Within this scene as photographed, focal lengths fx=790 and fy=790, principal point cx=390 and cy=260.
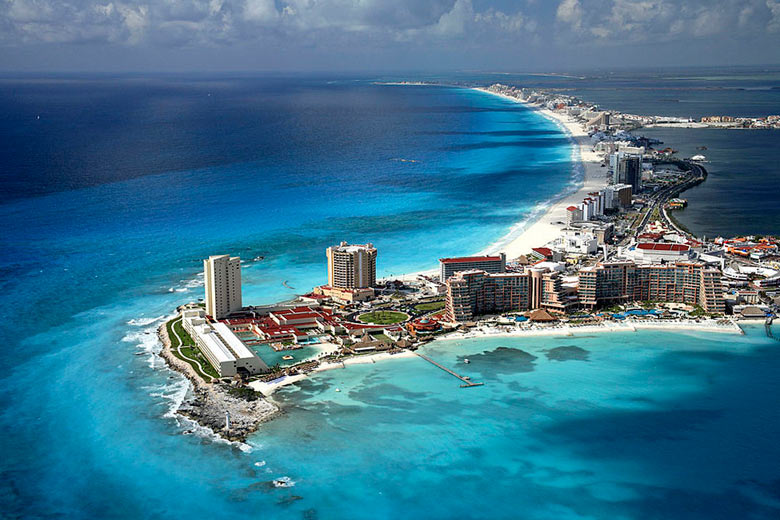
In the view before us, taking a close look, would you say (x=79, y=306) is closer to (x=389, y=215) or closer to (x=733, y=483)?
(x=389, y=215)

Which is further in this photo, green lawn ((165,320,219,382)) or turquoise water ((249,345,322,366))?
turquoise water ((249,345,322,366))

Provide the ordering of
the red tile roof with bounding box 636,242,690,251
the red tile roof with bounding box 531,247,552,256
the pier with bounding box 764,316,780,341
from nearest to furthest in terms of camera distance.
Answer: the pier with bounding box 764,316,780,341
the red tile roof with bounding box 636,242,690,251
the red tile roof with bounding box 531,247,552,256

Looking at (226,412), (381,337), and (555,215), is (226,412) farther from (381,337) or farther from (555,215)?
(555,215)

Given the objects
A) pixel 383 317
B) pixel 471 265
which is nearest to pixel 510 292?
pixel 471 265

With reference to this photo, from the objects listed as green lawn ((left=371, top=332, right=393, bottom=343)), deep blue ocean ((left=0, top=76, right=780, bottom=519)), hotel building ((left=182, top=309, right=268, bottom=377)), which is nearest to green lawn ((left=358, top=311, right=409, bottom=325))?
green lawn ((left=371, top=332, right=393, bottom=343))

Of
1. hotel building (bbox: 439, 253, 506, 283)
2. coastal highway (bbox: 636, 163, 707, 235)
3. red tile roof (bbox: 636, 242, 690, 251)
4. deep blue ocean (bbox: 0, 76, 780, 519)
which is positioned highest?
coastal highway (bbox: 636, 163, 707, 235)

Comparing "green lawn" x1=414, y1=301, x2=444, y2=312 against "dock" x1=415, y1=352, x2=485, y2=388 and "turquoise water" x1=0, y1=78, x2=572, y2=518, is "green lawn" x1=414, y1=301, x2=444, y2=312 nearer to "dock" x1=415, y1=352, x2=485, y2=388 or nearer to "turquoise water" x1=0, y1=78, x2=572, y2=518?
"dock" x1=415, y1=352, x2=485, y2=388

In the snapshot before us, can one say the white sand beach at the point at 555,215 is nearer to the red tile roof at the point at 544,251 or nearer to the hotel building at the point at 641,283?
the red tile roof at the point at 544,251
